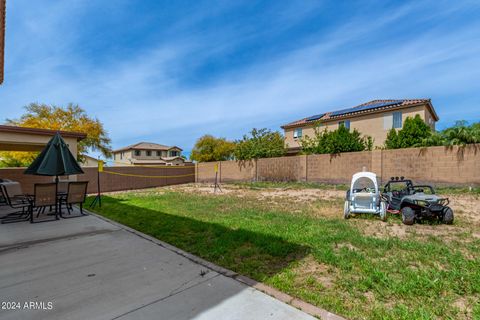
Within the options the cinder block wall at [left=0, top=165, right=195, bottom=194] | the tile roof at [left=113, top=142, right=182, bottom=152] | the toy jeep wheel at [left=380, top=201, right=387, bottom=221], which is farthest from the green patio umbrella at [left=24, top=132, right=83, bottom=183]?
the tile roof at [left=113, top=142, right=182, bottom=152]

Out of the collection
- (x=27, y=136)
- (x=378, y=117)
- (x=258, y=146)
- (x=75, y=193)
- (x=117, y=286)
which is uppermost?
(x=378, y=117)

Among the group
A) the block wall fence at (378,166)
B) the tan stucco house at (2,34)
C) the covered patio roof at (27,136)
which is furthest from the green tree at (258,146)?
the tan stucco house at (2,34)

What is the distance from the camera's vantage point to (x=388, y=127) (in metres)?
21.4

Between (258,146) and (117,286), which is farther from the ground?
(258,146)

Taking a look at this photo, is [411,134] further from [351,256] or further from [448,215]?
[351,256]

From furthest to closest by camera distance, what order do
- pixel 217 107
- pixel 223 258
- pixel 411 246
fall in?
pixel 217 107 → pixel 411 246 → pixel 223 258

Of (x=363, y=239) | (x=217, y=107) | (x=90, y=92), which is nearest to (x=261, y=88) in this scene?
(x=217, y=107)

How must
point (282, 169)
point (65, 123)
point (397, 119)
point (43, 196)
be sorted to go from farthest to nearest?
point (65, 123) < point (397, 119) < point (282, 169) < point (43, 196)

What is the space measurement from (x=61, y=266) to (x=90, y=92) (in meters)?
16.0

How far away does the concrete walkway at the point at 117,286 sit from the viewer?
2.49 m

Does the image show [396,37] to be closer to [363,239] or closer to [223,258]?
[363,239]

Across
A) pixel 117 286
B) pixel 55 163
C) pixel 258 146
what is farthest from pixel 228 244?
pixel 258 146

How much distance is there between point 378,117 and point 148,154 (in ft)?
139

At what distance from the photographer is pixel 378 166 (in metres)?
14.6
